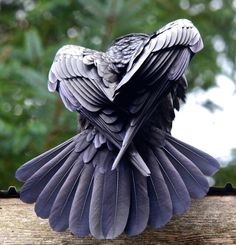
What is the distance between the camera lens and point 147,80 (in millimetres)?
3012

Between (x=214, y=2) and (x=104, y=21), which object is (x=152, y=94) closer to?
(x=104, y=21)

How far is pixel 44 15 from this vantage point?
643 centimetres

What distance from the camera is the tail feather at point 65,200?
2.96 metres

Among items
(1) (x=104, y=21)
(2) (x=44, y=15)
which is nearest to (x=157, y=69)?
(1) (x=104, y=21)

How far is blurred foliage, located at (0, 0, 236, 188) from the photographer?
215 inches

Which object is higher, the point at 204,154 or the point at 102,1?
the point at 102,1

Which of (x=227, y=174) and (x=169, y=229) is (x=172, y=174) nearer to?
(x=169, y=229)

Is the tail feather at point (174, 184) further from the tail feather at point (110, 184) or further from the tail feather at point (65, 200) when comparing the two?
the tail feather at point (65, 200)

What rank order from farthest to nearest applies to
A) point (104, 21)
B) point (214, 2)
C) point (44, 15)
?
point (214, 2) < point (44, 15) < point (104, 21)

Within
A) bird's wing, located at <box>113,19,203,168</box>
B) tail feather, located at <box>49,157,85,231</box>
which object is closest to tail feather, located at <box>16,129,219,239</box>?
tail feather, located at <box>49,157,85,231</box>

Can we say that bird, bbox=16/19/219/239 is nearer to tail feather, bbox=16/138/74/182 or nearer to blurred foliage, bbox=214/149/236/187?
tail feather, bbox=16/138/74/182

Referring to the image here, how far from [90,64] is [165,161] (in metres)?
0.47

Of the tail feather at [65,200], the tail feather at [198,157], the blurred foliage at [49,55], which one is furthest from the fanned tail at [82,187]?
the blurred foliage at [49,55]

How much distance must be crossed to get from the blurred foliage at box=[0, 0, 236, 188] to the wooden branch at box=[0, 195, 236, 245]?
219 centimetres
